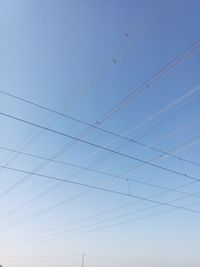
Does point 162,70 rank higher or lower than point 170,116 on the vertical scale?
lower

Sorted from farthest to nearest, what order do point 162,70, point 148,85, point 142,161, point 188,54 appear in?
1. point 142,161
2. point 148,85
3. point 162,70
4. point 188,54

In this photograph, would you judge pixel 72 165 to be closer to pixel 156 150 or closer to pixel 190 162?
pixel 156 150

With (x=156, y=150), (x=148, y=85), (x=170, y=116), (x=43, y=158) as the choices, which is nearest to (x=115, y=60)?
(x=148, y=85)

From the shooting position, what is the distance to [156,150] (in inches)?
475

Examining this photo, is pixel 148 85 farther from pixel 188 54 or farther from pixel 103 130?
pixel 103 130

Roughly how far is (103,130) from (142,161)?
2179mm

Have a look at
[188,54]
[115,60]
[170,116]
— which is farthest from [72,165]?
[188,54]

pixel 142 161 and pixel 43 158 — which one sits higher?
pixel 43 158

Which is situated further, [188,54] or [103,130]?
[103,130]

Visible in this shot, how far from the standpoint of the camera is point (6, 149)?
11.5 m

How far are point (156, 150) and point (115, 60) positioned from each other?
552cm

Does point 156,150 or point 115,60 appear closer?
point 115,60

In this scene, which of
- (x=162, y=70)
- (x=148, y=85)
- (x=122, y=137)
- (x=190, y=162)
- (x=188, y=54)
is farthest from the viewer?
(x=190, y=162)

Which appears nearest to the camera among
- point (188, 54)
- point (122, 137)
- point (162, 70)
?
point (188, 54)
